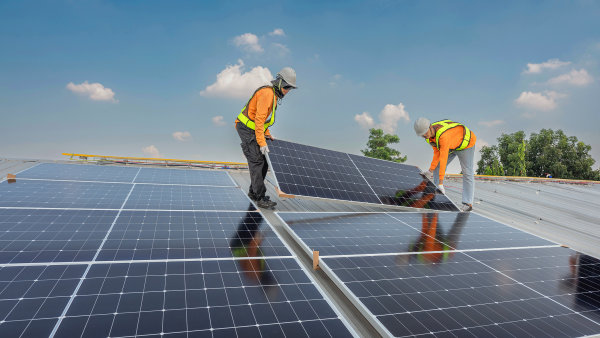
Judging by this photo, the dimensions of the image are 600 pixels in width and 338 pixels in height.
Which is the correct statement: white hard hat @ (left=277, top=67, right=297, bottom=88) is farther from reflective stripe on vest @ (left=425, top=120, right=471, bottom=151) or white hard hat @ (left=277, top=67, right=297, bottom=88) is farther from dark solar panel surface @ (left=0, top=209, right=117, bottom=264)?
dark solar panel surface @ (left=0, top=209, right=117, bottom=264)

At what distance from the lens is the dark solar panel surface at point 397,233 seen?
481 cm

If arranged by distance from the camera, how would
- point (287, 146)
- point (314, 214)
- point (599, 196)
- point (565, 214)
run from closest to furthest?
1. point (314, 214)
2. point (287, 146)
3. point (565, 214)
4. point (599, 196)

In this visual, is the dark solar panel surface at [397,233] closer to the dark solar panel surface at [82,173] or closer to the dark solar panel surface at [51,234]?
the dark solar panel surface at [51,234]

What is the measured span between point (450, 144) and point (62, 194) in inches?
365

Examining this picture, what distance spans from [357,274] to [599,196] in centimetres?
1598

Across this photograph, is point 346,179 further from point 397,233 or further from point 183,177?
point 183,177

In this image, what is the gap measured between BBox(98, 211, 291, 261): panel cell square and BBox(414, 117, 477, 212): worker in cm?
497

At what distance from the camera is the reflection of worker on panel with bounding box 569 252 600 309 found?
372 centimetres

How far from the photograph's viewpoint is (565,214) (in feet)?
30.9

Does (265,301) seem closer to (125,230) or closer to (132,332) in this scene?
(132,332)

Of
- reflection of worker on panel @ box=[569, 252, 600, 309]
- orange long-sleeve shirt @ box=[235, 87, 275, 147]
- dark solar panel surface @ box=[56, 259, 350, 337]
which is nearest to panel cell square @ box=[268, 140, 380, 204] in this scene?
orange long-sleeve shirt @ box=[235, 87, 275, 147]

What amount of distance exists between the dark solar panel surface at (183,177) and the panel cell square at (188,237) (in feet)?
10.9

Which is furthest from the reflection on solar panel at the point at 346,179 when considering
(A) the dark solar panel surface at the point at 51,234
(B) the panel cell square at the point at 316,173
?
(A) the dark solar panel surface at the point at 51,234

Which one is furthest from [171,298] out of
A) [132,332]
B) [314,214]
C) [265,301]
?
[314,214]
